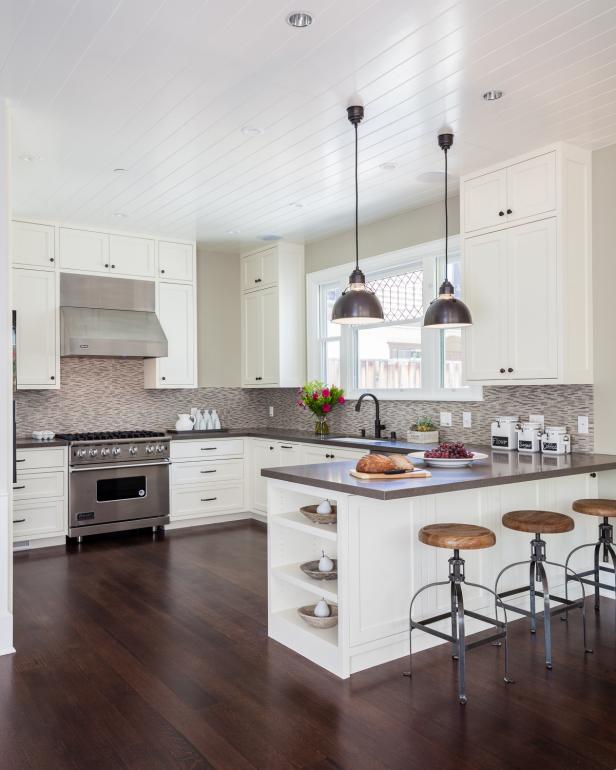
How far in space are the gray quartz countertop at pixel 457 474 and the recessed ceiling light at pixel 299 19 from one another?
6.17 ft

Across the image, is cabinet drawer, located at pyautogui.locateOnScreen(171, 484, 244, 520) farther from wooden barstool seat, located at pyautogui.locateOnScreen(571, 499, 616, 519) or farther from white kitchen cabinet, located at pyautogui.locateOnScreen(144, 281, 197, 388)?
wooden barstool seat, located at pyautogui.locateOnScreen(571, 499, 616, 519)

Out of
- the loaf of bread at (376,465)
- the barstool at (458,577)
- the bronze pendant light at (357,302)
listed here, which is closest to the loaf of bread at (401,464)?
the loaf of bread at (376,465)

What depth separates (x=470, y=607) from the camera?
343cm

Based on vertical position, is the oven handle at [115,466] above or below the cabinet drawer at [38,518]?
above

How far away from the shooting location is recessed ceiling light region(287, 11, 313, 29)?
252 centimetres

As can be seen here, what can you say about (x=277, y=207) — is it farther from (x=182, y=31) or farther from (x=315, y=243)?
(x=182, y=31)

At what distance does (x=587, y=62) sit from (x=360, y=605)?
2618 millimetres

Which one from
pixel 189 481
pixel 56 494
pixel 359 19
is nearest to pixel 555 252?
pixel 359 19

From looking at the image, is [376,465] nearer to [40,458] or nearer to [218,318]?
[40,458]

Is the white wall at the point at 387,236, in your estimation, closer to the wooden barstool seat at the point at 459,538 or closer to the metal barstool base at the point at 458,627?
the wooden barstool seat at the point at 459,538

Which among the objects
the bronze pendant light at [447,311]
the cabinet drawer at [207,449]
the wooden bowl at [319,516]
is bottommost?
the wooden bowl at [319,516]

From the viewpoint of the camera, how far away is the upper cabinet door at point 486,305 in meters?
4.12

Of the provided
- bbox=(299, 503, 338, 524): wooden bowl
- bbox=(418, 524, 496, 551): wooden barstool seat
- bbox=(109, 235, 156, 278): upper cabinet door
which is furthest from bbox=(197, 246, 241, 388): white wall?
bbox=(418, 524, 496, 551): wooden barstool seat

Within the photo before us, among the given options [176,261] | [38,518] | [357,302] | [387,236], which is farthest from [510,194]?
[38,518]
